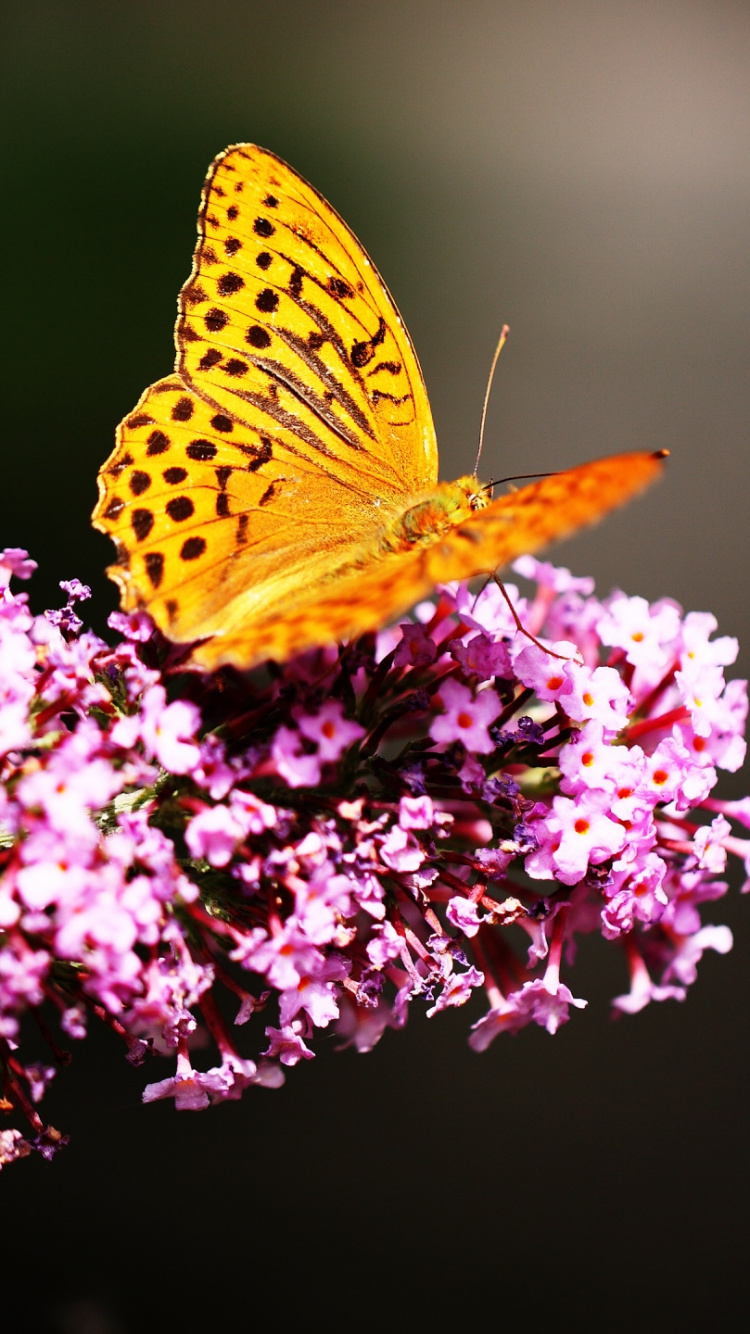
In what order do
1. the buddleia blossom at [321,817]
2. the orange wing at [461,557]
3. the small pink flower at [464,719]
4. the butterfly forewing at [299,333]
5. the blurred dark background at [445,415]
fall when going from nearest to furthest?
the orange wing at [461,557], the buddleia blossom at [321,817], the small pink flower at [464,719], the butterfly forewing at [299,333], the blurred dark background at [445,415]

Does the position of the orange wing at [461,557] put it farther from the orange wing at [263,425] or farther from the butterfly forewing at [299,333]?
the butterfly forewing at [299,333]

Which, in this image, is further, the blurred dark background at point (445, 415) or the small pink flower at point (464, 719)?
the blurred dark background at point (445, 415)

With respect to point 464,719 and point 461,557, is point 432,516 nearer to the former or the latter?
point 464,719

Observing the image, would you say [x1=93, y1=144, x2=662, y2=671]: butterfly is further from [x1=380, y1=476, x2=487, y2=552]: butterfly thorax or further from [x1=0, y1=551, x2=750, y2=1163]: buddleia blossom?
[x1=0, y1=551, x2=750, y2=1163]: buddleia blossom

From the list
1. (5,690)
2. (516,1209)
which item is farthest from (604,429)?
(5,690)

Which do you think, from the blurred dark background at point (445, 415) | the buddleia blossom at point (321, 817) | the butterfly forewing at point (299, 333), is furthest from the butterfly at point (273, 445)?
the blurred dark background at point (445, 415)

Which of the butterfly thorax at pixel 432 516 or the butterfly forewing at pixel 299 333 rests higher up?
the butterfly forewing at pixel 299 333
